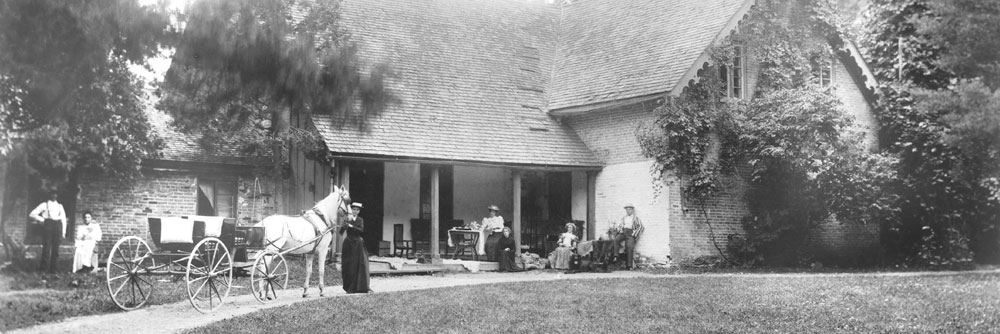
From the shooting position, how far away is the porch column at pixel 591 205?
960 inches

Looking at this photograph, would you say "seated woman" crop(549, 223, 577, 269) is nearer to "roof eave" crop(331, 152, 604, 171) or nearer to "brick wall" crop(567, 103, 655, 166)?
"roof eave" crop(331, 152, 604, 171)

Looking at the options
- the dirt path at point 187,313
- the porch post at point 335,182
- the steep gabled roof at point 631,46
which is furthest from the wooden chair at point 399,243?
the steep gabled roof at point 631,46

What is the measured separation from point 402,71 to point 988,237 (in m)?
16.2

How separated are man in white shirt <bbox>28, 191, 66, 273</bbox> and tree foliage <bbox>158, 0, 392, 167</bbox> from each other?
297 centimetres

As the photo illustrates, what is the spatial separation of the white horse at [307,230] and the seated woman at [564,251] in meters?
6.88

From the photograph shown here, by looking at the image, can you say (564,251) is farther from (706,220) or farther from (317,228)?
(317,228)

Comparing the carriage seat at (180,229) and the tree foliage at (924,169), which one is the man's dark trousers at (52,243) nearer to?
the carriage seat at (180,229)

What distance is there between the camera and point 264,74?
20.2 metres

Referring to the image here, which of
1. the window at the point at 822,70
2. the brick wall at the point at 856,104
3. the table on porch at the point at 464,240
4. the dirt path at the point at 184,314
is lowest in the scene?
the dirt path at the point at 184,314

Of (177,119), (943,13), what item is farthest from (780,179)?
(177,119)

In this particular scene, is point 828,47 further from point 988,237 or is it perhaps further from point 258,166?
point 258,166

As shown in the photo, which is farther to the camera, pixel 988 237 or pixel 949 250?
pixel 988 237

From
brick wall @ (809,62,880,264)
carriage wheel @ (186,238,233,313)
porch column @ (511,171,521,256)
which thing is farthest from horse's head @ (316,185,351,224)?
brick wall @ (809,62,880,264)

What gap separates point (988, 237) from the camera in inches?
1027
